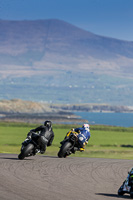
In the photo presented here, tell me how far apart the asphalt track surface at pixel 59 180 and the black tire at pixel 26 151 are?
81 cm

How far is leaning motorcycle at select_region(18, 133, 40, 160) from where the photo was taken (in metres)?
25.2

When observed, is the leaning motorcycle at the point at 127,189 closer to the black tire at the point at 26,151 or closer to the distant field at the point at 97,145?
the black tire at the point at 26,151

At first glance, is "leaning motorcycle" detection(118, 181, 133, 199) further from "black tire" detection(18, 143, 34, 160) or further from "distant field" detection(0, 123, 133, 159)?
"distant field" detection(0, 123, 133, 159)

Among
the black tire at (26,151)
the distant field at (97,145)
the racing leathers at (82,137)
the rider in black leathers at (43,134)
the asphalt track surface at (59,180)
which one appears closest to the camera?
the asphalt track surface at (59,180)

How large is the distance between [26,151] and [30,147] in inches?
12.2

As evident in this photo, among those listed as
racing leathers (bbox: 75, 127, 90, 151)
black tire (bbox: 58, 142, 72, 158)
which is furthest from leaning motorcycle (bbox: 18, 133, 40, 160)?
racing leathers (bbox: 75, 127, 90, 151)

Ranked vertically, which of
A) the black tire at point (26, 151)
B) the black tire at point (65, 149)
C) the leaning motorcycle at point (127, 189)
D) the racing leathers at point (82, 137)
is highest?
the racing leathers at point (82, 137)

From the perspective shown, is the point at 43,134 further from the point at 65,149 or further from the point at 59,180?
the point at 59,180

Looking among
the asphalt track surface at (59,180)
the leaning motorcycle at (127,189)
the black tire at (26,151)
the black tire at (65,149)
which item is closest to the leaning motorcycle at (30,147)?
the black tire at (26,151)

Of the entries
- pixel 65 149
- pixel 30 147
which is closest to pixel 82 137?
pixel 65 149

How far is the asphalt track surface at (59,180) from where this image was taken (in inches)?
581

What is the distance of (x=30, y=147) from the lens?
2542cm

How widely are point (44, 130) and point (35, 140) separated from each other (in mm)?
947

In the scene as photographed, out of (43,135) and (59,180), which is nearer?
(59,180)
